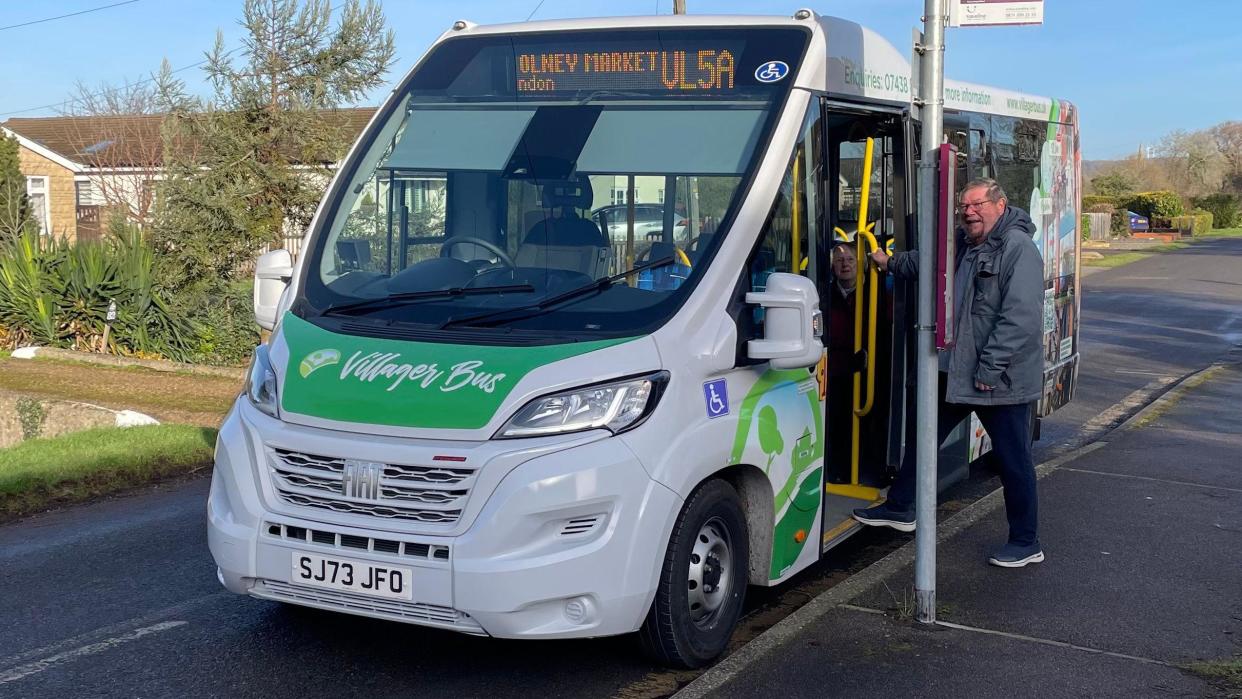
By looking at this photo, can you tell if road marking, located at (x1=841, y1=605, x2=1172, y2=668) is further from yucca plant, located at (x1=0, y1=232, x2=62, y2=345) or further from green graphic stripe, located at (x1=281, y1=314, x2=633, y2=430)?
yucca plant, located at (x1=0, y1=232, x2=62, y2=345)

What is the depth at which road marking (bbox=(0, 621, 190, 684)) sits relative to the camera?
194 inches

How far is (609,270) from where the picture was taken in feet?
16.6

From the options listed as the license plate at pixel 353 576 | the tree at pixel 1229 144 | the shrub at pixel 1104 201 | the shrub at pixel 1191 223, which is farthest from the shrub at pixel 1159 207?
the license plate at pixel 353 576

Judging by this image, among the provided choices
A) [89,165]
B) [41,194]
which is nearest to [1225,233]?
[41,194]

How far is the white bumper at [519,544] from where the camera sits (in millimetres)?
4242

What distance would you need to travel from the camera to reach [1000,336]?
605cm

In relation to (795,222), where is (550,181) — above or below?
above

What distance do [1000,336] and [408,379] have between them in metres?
2.96

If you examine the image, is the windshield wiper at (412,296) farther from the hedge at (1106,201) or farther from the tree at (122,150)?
the hedge at (1106,201)

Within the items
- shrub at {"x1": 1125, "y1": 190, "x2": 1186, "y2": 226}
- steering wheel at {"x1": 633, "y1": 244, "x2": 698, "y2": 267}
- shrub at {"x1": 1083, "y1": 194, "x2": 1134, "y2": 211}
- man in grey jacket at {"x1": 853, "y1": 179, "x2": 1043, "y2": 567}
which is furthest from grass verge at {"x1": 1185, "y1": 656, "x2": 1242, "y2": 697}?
shrub at {"x1": 1125, "y1": 190, "x2": 1186, "y2": 226}

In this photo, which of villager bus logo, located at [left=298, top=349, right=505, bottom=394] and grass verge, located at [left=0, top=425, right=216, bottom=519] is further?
grass verge, located at [left=0, top=425, right=216, bottom=519]

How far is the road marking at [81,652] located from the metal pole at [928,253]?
3.21 meters

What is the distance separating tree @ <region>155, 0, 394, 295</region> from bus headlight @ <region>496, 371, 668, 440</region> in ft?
37.2

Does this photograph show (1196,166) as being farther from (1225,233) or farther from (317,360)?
(317,360)
